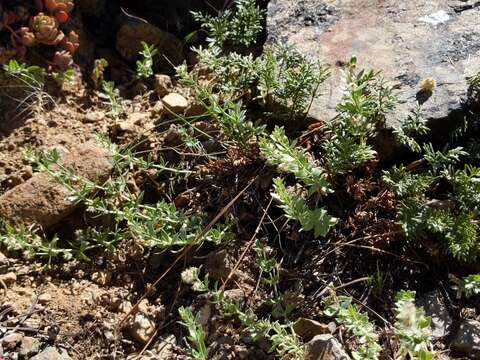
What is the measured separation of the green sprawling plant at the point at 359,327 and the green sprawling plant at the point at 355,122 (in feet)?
2.36

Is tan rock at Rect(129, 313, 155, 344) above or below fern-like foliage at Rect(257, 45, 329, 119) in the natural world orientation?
below

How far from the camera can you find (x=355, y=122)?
3.56 metres

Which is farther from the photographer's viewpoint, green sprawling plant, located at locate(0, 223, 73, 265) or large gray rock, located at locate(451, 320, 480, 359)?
green sprawling plant, located at locate(0, 223, 73, 265)

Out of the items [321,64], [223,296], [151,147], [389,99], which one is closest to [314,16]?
[321,64]

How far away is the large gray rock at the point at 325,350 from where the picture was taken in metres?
3.09

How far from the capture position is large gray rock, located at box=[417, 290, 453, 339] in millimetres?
3355

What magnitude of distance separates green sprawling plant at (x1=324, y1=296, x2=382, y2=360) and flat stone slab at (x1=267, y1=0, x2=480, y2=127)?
1.09 meters

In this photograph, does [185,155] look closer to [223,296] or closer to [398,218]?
[223,296]

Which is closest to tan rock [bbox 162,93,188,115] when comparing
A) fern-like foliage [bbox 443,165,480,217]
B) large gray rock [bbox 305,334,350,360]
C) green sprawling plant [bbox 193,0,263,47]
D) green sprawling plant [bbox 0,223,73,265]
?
green sprawling plant [bbox 193,0,263,47]

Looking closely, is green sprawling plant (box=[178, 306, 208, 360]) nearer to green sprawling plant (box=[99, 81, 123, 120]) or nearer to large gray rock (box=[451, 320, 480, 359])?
large gray rock (box=[451, 320, 480, 359])

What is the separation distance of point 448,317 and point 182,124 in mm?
1835

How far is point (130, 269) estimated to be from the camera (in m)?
3.72

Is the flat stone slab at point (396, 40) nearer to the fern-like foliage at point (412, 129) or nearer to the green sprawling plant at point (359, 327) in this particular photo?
the fern-like foliage at point (412, 129)

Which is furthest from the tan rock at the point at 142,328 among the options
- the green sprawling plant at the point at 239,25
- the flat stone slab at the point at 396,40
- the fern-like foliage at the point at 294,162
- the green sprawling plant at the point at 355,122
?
the green sprawling plant at the point at 239,25
